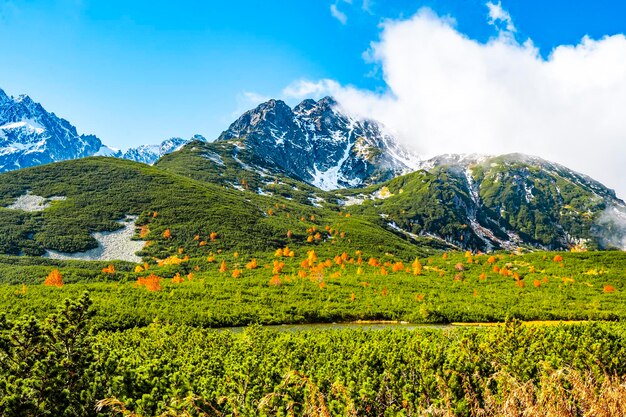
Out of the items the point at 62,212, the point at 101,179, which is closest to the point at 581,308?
the point at 62,212

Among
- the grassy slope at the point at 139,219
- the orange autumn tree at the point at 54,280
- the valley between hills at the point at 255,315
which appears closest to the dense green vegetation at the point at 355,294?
the valley between hills at the point at 255,315

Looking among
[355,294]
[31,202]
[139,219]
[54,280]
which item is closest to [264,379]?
[355,294]

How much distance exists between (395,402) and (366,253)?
156 m

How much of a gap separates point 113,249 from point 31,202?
55635 mm

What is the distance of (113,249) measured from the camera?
137 m

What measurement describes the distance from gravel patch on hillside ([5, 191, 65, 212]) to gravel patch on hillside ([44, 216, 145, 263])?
3548cm

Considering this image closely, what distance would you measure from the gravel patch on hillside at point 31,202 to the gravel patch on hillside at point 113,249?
116 ft

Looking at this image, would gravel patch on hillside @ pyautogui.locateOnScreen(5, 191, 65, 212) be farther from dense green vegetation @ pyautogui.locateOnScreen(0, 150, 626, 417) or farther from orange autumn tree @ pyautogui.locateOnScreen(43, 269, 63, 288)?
orange autumn tree @ pyautogui.locateOnScreen(43, 269, 63, 288)

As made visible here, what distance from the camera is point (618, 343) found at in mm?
21438

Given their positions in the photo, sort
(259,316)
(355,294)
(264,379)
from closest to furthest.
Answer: (264,379) → (259,316) → (355,294)

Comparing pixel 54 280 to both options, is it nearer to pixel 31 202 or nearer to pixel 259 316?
pixel 259 316

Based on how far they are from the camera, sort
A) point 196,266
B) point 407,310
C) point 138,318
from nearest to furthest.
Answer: point 138,318 < point 407,310 < point 196,266

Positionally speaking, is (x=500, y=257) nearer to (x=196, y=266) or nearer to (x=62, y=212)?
(x=196, y=266)

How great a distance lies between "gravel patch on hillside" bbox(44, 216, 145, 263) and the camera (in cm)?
12669
